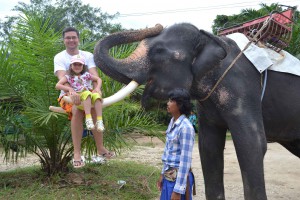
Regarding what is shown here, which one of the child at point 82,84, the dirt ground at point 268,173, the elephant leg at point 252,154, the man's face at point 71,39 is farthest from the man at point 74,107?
the dirt ground at point 268,173

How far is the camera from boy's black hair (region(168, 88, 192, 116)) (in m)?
2.92

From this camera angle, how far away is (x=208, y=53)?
133 inches

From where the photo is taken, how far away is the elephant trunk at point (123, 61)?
3.22 meters

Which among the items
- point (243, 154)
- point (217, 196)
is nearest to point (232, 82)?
point (243, 154)

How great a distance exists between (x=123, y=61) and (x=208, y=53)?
2.17 feet

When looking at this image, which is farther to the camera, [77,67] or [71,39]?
[71,39]

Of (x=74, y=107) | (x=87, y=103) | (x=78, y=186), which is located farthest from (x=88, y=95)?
(x=78, y=186)

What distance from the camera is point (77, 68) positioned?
3.70m

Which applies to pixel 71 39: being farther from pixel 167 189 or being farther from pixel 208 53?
pixel 167 189

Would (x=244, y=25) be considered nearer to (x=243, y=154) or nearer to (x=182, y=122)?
(x=243, y=154)

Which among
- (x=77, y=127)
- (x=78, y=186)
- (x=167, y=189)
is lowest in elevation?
(x=78, y=186)

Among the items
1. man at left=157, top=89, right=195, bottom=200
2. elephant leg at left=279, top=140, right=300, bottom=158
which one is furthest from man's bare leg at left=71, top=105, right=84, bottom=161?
elephant leg at left=279, top=140, right=300, bottom=158

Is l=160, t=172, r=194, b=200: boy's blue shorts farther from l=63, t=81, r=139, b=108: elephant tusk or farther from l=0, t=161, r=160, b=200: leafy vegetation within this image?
l=0, t=161, r=160, b=200: leafy vegetation

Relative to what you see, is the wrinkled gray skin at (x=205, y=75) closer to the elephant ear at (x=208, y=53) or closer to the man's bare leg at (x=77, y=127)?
the elephant ear at (x=208, y=53)
